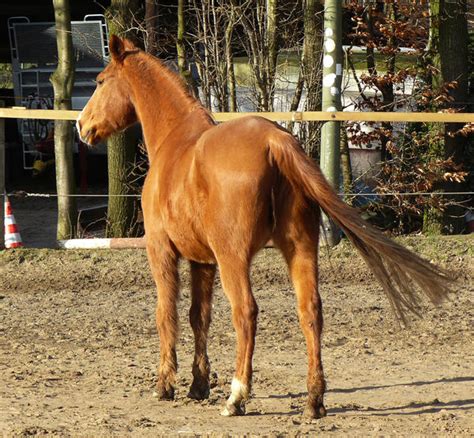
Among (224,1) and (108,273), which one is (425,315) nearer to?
(108,273)

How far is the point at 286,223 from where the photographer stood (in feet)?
18.9

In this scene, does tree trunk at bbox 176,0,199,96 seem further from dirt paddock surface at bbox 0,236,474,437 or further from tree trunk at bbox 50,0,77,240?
dirt paddock surface at bbox 0,236,474,437

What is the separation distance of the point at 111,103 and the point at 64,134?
4.77 meters

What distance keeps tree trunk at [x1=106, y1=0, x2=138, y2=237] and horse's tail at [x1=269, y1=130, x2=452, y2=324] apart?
654cm

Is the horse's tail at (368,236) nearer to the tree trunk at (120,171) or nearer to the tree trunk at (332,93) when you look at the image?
the tree trunk at (332,93)

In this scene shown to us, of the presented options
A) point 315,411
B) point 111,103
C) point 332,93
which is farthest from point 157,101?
point 332,93

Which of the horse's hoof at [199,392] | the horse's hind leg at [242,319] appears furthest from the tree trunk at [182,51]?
the horse's hind leg at [242,319]

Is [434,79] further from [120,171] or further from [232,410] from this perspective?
[232,410]

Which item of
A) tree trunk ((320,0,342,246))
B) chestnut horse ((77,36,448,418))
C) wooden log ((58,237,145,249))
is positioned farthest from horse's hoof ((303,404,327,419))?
wooden log ((58,237,145,249))

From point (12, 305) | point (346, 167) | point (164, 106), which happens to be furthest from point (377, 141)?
point (164, 106)

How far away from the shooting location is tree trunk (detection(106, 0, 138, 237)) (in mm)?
12055

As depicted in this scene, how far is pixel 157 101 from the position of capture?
22.2ft

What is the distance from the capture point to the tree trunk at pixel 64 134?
38.2ft

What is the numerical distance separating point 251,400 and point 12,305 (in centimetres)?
375
